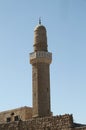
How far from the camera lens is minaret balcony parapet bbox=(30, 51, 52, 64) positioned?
3444 cm

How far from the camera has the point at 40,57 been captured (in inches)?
1356

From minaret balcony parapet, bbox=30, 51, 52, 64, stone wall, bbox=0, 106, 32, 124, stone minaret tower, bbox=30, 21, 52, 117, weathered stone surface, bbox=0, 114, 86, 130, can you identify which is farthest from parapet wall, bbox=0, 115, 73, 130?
minaret balcony parapet, bbox=30, 51, 52, 64

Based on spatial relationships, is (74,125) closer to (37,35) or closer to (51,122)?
(51,122)

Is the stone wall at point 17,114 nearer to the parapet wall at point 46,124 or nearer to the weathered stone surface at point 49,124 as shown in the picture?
the parapet wall at point 46,124

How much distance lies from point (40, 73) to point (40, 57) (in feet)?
4.96

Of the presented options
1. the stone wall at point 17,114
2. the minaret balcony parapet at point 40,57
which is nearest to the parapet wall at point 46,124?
the stone wall at point 17,114

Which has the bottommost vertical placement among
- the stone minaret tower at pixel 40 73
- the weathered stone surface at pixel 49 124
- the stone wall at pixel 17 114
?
the weathered stone surface at pixel 49 124

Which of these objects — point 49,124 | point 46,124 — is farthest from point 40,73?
point 49,124

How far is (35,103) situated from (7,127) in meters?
3.40

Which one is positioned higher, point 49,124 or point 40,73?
point 40,73

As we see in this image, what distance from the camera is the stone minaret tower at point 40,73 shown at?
33.1 m

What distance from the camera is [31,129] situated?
29.1 meters

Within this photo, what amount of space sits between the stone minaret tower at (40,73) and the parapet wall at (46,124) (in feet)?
9.12

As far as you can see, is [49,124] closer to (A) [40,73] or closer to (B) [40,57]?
(A) [40,73]
